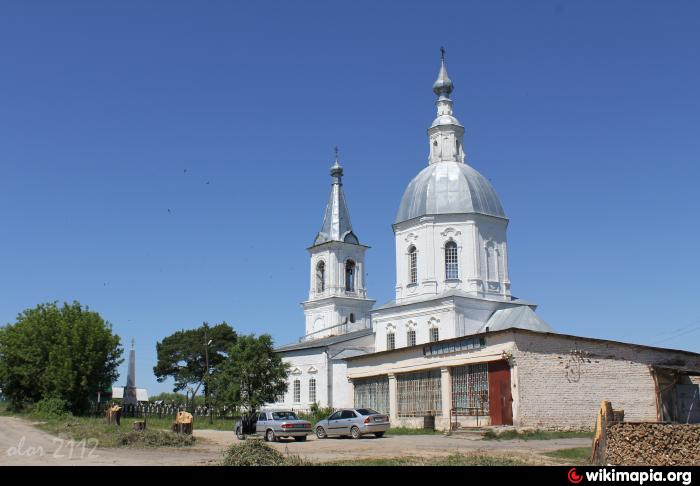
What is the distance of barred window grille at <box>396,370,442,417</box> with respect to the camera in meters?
32.6

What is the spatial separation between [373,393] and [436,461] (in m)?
22.7

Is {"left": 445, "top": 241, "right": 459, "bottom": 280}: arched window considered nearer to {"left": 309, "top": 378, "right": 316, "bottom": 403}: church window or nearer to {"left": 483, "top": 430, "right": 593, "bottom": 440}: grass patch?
{"left": 309, "top": 378, "right": 316, "bottom": 403}: church window

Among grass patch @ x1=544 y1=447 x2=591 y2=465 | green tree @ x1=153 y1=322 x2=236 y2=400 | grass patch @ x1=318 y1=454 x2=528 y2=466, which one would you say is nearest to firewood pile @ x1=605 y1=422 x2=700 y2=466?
grass patch @ x1=544 y1=447 x2=591 y2=465

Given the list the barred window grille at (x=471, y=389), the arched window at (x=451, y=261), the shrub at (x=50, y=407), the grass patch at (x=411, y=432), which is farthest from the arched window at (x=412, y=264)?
the shrub at (x=50, y=407)

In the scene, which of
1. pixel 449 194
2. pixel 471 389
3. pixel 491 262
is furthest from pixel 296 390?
pixel 471 389

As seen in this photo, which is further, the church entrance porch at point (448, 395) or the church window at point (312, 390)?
the church window at point (312, 390)

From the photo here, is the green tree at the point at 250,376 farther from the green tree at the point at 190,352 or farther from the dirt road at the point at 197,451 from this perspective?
the green tree at the point at 190,352

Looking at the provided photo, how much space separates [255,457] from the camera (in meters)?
14.9

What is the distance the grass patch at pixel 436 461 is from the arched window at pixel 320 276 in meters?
43.4

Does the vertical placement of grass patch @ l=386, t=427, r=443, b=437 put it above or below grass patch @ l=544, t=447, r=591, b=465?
below

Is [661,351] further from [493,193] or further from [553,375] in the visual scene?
[493,193]

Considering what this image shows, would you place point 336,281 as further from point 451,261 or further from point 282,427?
point 282,427
